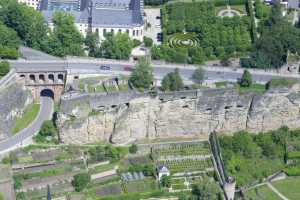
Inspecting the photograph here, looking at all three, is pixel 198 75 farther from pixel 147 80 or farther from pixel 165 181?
pixel 165 181

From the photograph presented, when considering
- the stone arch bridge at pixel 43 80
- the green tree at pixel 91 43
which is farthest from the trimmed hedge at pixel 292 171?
the green tree at pixel 91 43

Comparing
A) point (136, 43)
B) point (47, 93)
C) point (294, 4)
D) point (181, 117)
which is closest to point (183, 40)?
point (136, 43)

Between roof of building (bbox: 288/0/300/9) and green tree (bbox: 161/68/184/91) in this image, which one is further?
roof of building (bbox: 288/0/300/9)

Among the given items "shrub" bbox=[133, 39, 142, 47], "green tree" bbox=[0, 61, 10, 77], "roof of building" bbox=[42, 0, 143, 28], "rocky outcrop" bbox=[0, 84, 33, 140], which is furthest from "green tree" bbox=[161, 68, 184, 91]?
"roof of building" bbox=[42, 0, 143, 28]

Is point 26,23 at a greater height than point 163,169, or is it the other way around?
point 26,23

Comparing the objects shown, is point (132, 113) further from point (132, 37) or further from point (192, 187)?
point (132, 37)

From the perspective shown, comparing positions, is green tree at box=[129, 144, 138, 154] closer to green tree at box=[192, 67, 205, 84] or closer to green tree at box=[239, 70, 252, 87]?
A: green tree at box=[192, 67, 205, 84]
